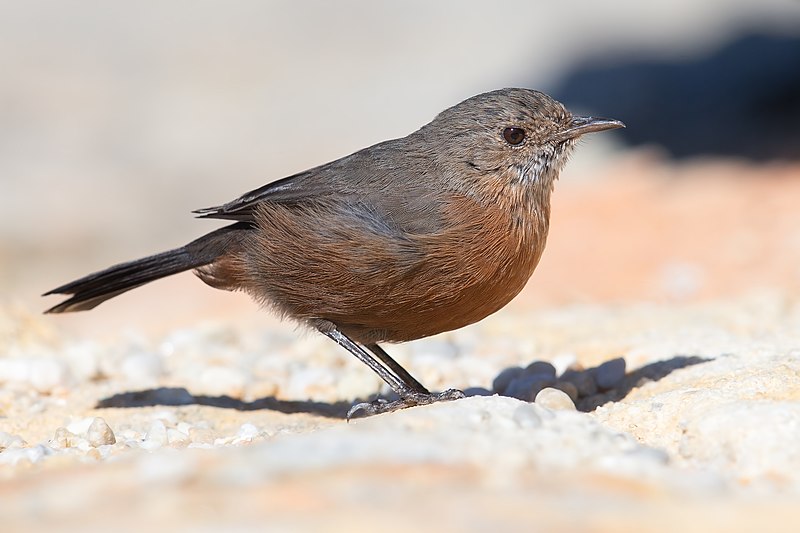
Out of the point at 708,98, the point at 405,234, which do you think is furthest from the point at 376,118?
the point at 405,234

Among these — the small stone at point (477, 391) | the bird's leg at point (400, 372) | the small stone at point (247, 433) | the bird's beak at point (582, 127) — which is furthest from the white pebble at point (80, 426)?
the bird's beak at point (582, 127)

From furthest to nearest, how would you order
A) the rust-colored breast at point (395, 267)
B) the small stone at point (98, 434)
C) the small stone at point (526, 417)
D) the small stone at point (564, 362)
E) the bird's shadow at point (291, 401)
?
the small stone at point (564, 362) → the bird's shadow at point (291, 401) → the rust-colored breast at point (395, 267) → the small stone at point (98, 434) → the small stone at point (526, 417)

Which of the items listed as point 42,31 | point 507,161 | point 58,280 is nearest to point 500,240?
point 507,161

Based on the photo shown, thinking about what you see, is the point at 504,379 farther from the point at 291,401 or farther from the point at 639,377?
the point at 291,401

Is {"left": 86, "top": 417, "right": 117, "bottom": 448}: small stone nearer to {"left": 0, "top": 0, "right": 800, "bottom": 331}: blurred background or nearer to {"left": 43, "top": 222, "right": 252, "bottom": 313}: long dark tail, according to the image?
{"left": 43, "top": 222, "right": 252, "bottom": 313}: long dark tail

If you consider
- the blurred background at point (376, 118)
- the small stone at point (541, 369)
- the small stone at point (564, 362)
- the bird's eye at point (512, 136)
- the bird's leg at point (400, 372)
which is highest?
the blurred background at point (376, 118)

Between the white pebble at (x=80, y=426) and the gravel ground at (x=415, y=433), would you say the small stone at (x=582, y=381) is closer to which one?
the gravel ground at (x=415, y=433)

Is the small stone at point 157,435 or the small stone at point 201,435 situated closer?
the small stone at point 157,435
